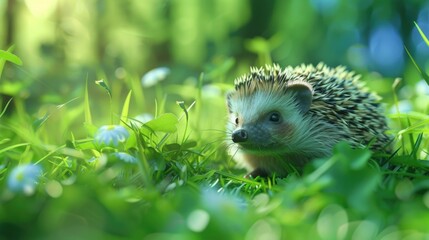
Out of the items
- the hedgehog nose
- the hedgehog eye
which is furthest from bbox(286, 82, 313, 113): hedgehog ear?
the hedgehog nose

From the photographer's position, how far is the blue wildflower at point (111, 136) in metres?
1.99

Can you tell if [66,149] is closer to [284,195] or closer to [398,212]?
[284,195]

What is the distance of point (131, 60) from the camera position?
6.66 metres

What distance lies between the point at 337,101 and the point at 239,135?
1.85ft

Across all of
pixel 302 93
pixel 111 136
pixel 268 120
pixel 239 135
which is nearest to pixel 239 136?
pixel 239 135

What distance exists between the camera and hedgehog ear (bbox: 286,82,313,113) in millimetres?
2670

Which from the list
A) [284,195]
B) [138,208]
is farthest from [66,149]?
[284,195]

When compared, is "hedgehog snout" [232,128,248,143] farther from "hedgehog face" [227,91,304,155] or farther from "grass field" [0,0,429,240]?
"grass field" [0,0,429,240]

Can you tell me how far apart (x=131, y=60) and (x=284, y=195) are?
17.3ft

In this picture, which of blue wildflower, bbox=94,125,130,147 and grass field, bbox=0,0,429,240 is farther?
blue wildflower, bbox=94,125,130,147

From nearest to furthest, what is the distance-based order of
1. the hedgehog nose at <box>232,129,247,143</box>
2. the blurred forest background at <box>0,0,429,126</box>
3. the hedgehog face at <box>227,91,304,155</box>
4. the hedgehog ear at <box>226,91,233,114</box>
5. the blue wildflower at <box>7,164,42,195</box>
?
the blue wildflower at <box>7,164,42,195</box> → the hedgehog nose at <box>232,129,247,143</box> → the hedgehog face at <box>227,91,304,155</box> → the hedgehog ear at <box>226,91,233,114</box> → the blurred forest background at <box>0,0,429,126</box>

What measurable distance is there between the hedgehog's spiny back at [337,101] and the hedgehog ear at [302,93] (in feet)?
0.15

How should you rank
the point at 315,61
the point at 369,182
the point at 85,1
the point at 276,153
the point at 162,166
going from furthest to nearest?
1. the point at 315,61
2. the point at 85,1
3. the point at 276,153
4. the point at 162,166
5. the point at 369,182

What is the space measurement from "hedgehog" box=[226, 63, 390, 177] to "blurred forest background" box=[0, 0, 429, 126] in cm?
249
